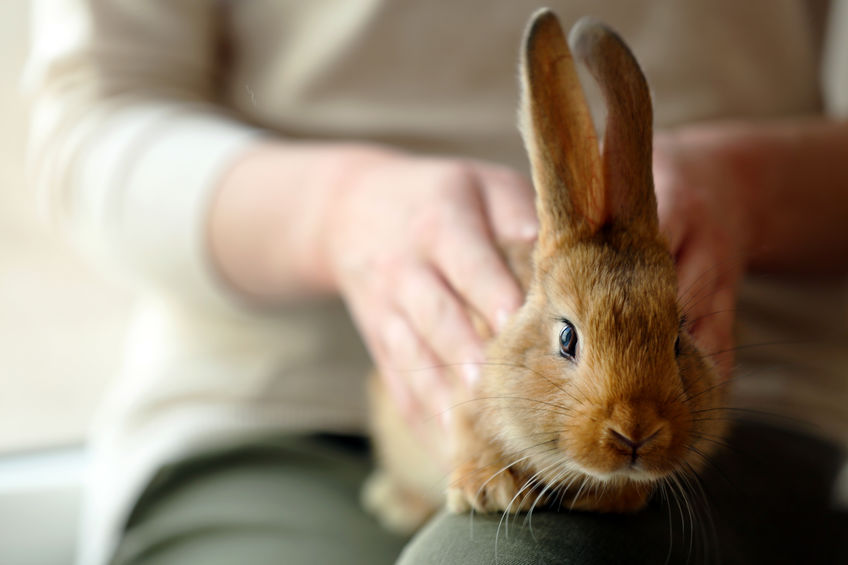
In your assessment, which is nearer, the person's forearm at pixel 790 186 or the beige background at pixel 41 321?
the person's forearm at pixel 790 186

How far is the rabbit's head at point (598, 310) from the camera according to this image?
Answer: 56 cm

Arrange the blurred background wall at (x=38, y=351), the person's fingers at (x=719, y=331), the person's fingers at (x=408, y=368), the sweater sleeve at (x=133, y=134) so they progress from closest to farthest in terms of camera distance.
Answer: the person's fingers at (x=719, y=331)
the person's fingers at (x=408, y=368)
the sweater sleeve at (x=133, y=134)
the blurred background wall at (x=38, y=351)

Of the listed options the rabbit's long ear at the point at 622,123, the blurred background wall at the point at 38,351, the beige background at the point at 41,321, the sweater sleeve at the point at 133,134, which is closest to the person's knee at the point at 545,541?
the rabbit's long ear at the point at 622,123

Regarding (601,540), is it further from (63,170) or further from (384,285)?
(63,170)

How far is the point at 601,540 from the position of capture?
1.99 ft

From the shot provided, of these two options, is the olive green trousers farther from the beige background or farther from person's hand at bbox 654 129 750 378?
the beige background

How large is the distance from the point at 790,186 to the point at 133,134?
0.78 m

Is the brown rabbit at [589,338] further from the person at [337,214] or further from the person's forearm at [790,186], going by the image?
the person's forearm at [790,186]

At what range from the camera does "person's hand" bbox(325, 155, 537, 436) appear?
729 mm

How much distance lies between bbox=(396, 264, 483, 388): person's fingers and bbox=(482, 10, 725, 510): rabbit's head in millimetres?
63

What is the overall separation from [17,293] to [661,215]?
1083 millimetres

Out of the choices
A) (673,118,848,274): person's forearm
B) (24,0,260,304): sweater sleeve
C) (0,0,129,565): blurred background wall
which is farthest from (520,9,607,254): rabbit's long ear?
(0,0,129,565): blurred background wall

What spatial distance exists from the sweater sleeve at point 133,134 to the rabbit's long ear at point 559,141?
512 millimetres

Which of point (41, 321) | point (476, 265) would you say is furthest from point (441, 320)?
point (41, 321)
